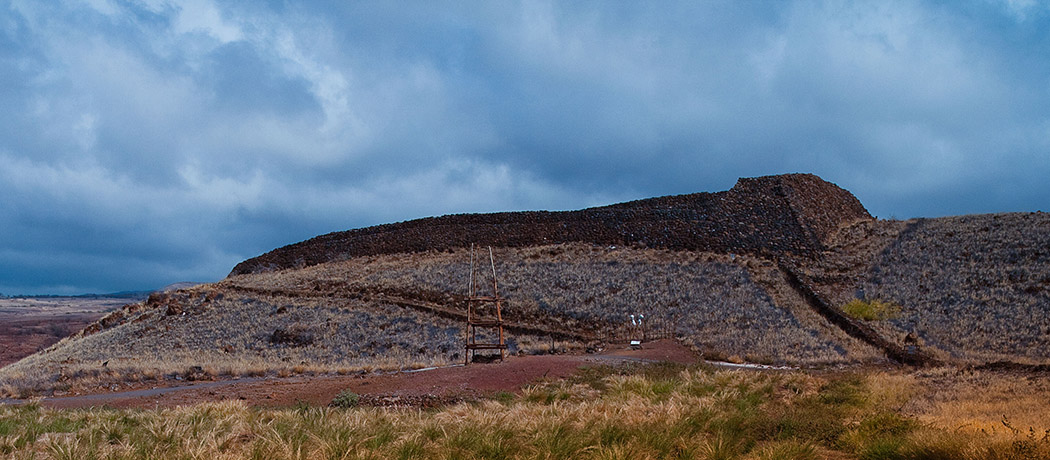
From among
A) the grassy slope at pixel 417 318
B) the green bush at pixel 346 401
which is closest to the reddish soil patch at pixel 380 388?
the green bush at pixel 346 401

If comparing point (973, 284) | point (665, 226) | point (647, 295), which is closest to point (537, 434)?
point (647, 295)

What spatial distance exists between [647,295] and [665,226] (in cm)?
1021

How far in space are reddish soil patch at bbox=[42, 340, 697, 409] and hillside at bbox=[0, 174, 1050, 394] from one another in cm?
344

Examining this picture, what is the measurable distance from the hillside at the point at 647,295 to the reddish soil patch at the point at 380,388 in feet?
11.3

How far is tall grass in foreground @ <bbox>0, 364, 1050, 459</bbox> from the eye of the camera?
7023mm

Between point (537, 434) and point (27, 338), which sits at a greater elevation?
point (27, 338)

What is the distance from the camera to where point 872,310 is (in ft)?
86.2

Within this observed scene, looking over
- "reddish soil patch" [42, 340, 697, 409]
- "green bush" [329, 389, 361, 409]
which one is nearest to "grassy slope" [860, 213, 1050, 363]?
"reddish soil patch" [42, 340, 697, 409]

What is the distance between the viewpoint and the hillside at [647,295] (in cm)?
2294

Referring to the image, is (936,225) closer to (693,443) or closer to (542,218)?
(542,218)

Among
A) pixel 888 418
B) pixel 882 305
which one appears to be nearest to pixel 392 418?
pixel 888 418

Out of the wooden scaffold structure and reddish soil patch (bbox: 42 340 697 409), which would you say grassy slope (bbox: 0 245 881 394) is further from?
reddish soil patch (bbox: 42 340 697 409)

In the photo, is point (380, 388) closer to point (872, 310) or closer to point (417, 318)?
point (417, 318)

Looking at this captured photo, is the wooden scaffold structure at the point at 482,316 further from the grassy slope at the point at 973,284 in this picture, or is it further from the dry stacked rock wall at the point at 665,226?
the grassy slope at the point at 973,284
